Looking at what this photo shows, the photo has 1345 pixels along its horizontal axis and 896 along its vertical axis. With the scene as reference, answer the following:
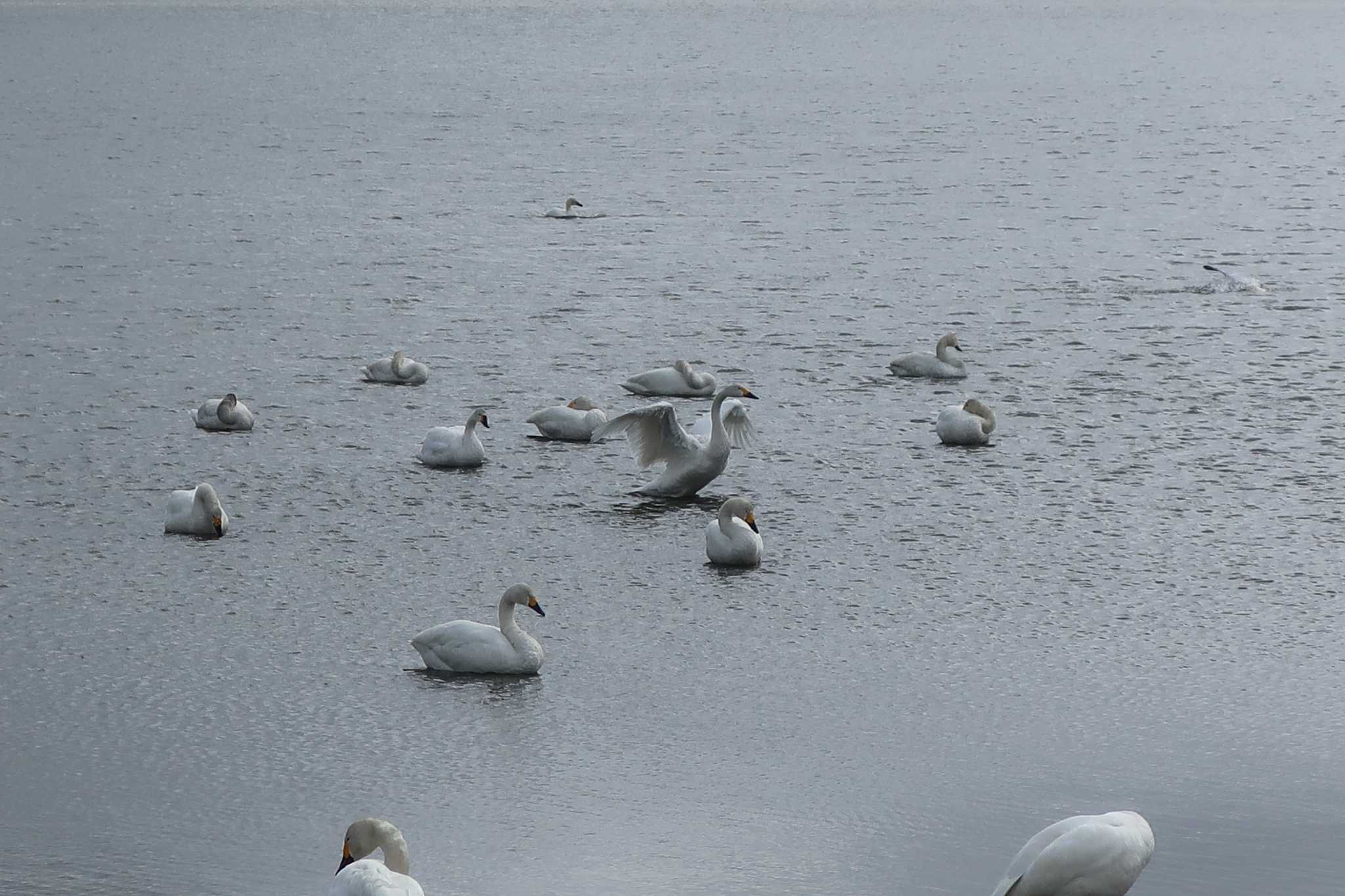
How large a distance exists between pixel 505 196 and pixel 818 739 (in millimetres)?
23301

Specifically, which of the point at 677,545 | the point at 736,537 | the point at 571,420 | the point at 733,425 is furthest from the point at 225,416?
the point at 736,537

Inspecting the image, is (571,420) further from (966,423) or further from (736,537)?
(736,537)

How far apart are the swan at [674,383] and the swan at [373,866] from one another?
9328mm

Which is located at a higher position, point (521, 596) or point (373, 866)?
point (373, 866)

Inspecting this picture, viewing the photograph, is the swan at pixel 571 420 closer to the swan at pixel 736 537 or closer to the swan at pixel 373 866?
the swan at pixel 736 537

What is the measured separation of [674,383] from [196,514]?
5135 mm

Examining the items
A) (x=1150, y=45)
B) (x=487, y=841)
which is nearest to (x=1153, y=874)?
(x=487, y=841)

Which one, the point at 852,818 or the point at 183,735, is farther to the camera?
the point at 183,735

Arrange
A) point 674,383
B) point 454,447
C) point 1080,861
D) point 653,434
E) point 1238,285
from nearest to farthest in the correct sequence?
point 1080,861 → point 653,434 → point 454,447 → point 674,383 → point 1238,285

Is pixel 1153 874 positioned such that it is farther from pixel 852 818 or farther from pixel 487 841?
pixel 487 841

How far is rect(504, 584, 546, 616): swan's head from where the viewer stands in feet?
33.4

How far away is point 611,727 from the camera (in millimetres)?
9469

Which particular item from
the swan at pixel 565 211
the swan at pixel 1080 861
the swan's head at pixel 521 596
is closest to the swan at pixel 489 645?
the swan's head at pixel 521 596

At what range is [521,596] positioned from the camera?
1025 cm
